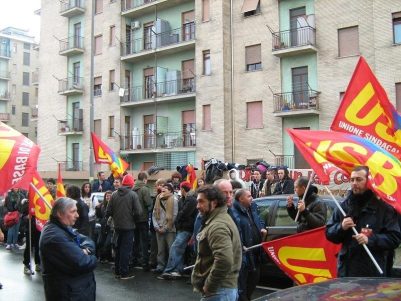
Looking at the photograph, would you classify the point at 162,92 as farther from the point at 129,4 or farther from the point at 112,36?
the point at 129,4

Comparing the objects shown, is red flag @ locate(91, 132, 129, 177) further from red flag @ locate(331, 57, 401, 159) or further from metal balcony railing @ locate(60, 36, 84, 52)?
metal balcony railing @ locate(60, 36, 84, 52)

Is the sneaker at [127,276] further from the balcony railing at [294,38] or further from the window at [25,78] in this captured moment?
the window at [25,78]

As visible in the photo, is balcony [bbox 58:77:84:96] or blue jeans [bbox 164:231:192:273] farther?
balcony [bbox 58:77:84:96]

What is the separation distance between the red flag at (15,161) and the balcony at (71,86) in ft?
98.1

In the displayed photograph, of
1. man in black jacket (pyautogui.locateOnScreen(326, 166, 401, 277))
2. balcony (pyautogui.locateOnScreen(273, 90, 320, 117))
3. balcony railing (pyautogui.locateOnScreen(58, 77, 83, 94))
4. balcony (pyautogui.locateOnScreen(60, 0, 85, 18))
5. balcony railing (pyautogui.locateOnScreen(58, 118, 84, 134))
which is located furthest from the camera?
balcony (pyautogui.locateOnScreen(60, 0, 85, 18))

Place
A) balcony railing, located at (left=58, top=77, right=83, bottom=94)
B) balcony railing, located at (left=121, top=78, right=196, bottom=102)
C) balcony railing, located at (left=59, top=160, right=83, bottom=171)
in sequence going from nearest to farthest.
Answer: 1. balcony railing, located at (left=121, top=78, right=196, bottom=102)
2. balcony railing, located at (left=58, top=77, right=83, bottom=94)
3. balcony railing, located at (left=59, top=160, right=83, bottom=171)

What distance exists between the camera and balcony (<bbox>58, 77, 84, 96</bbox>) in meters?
35.4

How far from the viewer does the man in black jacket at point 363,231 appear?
457 cm

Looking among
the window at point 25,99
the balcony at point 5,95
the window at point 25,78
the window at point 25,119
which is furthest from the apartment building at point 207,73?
the window at point 25,78

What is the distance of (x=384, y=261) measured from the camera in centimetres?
479

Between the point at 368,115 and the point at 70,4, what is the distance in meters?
35.0

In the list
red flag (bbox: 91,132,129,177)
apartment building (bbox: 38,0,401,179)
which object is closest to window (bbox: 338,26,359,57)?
apartment building (bbox: 38,0,401,179)

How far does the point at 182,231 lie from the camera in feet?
29.6

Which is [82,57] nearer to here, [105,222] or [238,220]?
[105,222]
